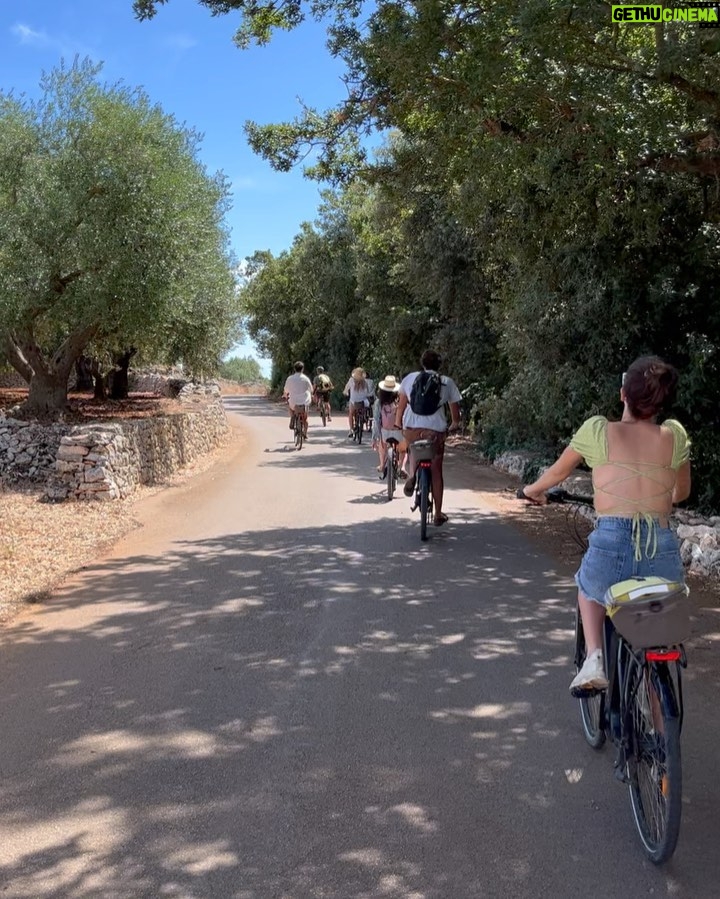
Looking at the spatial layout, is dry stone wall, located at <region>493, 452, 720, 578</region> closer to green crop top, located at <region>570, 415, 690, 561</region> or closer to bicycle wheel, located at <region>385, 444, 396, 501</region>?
bicycle wheel, located at <region>385, 444, 396, 501</region>

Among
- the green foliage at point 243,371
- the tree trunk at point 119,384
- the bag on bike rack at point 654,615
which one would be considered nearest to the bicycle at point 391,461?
the bag on bike rack at point 654,615

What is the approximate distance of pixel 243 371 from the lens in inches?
3716

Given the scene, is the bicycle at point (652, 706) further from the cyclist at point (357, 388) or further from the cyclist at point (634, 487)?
the cyclist at point (357, 388)

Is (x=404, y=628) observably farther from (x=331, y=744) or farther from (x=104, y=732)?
(x=104, y=732)

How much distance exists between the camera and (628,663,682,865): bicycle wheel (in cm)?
308

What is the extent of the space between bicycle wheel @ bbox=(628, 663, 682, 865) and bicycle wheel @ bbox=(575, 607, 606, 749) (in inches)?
18.3

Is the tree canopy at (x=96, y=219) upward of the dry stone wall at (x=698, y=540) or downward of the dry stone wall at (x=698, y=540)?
upward

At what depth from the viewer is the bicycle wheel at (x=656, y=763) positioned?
308 centimetres

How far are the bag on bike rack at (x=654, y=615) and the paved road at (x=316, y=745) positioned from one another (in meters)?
0.84

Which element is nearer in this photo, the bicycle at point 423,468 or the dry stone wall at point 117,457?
the bicycle at point 423,468

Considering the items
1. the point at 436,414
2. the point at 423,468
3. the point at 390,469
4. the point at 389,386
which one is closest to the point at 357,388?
the point at 389,386

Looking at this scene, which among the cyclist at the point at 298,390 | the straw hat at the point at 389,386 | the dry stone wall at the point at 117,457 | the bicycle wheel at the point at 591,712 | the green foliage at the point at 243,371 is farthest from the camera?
the green foliage at the point at 243,371

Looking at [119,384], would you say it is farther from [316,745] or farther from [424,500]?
[316,745]

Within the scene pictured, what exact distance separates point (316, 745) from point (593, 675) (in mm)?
1451
